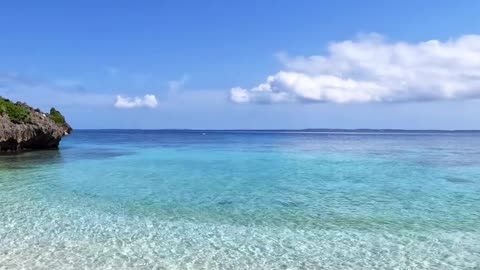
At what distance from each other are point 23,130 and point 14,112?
1.86 metres

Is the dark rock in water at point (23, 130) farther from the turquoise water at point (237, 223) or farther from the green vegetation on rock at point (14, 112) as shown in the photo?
the turquoise water at point (237, 223)

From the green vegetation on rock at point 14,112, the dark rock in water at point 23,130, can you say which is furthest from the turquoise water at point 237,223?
the green vegetation on rock at point 14,112

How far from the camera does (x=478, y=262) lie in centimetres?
803

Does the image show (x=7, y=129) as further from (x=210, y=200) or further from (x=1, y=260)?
(x=1, y=260)

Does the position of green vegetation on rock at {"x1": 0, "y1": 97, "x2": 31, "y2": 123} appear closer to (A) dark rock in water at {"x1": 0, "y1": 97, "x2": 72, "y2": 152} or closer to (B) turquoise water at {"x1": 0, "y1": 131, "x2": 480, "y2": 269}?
(A) dark rock in water at {"x1": 0, "y1": 97, "x2": 72, "y2": 152}

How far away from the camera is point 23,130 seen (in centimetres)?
3516

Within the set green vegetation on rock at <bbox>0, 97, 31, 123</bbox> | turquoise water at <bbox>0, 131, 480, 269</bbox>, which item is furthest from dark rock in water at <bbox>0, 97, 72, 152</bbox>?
turquoise water at <bbox>0, 131, 480, 269</bbox>

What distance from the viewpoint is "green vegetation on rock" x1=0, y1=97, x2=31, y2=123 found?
34656mm

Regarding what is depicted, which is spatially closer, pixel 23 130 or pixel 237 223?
pixel 237 223

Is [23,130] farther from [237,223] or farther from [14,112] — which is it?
[237,223]

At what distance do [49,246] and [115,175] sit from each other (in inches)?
496

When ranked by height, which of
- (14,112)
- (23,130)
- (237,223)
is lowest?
(237,223)

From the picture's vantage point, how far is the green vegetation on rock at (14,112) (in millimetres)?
34656

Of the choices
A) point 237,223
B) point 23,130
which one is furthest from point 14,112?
point 237,223
